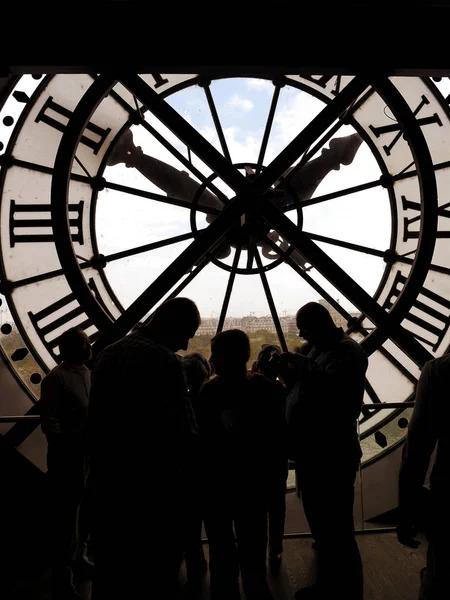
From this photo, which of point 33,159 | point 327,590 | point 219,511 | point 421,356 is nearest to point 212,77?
point 33,159

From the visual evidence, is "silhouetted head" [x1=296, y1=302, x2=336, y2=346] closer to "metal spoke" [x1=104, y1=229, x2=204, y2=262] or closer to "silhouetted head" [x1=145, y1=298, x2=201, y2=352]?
"silhouetted head" [x1=145, y1=298, x2=201, y2=352]

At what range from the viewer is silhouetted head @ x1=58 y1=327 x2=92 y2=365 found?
2.05 metres

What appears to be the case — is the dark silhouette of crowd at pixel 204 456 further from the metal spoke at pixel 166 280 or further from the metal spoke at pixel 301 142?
the metal spoke at pixel 301 142

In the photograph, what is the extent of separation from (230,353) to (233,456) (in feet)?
1.24

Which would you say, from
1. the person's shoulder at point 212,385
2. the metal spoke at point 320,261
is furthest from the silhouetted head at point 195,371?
the metal spoke at point 320,261

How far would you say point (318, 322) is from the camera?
182cm

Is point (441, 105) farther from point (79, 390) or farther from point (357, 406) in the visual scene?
point (79, 390)

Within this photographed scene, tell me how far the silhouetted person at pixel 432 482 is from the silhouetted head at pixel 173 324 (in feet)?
2.53

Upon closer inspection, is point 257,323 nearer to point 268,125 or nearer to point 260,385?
point 268,125

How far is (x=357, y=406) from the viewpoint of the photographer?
5.71 ft

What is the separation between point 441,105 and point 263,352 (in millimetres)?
2430

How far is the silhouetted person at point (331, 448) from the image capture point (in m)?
1.67

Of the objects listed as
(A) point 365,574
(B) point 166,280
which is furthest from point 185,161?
(A) point 365,574

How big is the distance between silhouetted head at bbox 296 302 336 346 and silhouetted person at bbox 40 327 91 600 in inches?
44.0
